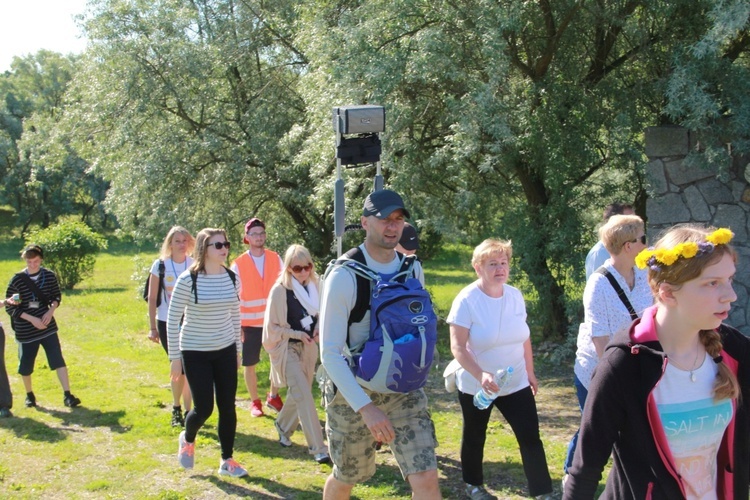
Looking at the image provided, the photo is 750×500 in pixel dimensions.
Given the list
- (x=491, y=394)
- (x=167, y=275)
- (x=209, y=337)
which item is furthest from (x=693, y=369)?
(x=167, y=275)

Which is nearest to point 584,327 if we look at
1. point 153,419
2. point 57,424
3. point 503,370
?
point 503,370

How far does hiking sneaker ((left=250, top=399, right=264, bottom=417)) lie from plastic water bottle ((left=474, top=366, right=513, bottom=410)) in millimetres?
3680

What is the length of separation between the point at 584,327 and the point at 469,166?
5245mm

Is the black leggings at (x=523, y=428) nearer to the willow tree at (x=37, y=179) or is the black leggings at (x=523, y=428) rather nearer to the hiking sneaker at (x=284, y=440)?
the hiking sneaker at (x=284, y=440)

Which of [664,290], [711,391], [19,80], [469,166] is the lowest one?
[711,391]

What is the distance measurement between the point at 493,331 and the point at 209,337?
2.13 meters

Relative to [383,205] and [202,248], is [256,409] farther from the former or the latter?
[383,205]

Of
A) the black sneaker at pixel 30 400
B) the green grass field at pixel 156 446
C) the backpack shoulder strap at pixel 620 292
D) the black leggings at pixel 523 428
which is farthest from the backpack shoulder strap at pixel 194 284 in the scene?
the black sneaker at pixel 30 400

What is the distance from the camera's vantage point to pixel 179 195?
12.7 metres

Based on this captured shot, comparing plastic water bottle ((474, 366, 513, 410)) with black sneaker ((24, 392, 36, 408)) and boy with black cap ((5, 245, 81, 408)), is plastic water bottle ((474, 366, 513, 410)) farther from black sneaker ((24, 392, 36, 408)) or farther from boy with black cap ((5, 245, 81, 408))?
black sneaker ((24, 392, 36, 408))

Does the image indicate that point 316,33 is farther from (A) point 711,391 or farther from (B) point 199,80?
(A) point 711,391

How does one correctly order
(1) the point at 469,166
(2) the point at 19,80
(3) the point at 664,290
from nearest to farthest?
(3) the point at 664,290 < (1) the point at 469,166 < (2) the point at 19,80

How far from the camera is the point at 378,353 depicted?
3883mm

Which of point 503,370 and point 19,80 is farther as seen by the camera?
point 19,80
